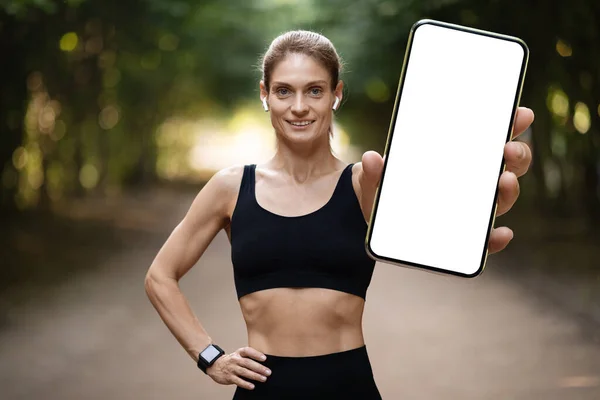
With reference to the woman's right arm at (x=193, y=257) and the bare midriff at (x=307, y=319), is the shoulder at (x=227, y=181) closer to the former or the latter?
the woman's right arm at (x=193, y=257)

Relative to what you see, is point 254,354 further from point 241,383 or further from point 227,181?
point 227,181

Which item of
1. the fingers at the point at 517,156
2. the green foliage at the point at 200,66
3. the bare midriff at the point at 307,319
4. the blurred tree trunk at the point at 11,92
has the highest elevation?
the green foliage at the point at 200,66

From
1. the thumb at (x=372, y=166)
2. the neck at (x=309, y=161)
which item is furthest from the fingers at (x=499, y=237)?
the neck at (x=309, y=161)

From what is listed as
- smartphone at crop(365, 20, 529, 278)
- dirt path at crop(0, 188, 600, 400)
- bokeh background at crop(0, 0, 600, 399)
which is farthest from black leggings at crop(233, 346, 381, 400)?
dirt path at crop(0, 188, 600, 400)

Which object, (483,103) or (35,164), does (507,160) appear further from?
(35,164)

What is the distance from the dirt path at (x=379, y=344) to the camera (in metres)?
7.17

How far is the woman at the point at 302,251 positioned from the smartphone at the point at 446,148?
22cm

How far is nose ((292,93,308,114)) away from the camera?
246 cm

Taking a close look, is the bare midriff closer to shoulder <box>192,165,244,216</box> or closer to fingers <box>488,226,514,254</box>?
shoulder <box>192,165,244,216</box>

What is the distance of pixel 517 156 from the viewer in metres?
2.07

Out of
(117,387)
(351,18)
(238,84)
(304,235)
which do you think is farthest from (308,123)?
(238,84)

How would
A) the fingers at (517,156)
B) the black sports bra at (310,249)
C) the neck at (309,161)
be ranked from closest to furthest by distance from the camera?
1. the fingers at (517,156)
2. the black sports bra at (310,249)
3. the neck at (309,161)

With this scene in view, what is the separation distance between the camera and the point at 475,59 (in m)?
2.15

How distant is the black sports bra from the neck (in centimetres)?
10
